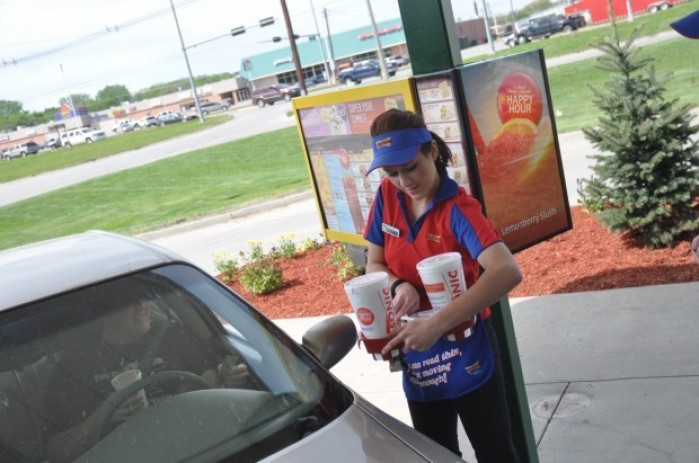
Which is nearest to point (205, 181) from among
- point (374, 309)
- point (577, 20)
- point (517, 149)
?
point (517, 149)

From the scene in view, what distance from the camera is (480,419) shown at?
296 cm

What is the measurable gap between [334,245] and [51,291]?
23.9 ft

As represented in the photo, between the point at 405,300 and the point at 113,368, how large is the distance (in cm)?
101

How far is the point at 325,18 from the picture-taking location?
72.5 m

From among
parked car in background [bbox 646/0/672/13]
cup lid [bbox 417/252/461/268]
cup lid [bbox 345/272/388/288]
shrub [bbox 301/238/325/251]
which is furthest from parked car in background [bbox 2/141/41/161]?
cup lid [bbox 417/252/461/268]

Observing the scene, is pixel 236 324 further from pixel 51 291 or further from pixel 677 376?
pixel 677 376

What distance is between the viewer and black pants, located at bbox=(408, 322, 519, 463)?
9.68ft

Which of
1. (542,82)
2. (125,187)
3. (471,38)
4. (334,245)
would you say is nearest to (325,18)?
(471,38)

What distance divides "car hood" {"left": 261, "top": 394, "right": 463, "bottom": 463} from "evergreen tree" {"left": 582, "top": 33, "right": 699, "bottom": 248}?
5.10 m

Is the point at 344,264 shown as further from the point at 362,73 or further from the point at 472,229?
the point at 362,73

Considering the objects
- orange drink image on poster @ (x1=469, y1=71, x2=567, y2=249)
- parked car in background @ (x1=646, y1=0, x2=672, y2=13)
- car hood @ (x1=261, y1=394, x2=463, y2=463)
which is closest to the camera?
car hood @ (x1=261, y1=394, x2=463, y2=463)

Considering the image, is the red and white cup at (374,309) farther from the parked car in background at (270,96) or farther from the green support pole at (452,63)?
the parked car in background at (270,96)

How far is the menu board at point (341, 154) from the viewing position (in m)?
5.62

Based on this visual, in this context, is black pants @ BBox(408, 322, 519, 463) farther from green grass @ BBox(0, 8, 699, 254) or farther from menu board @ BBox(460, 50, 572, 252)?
green grass @ BBox(0, 8, 699, 254)
